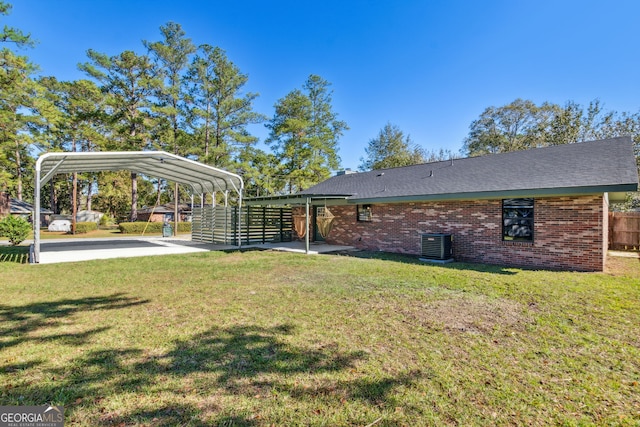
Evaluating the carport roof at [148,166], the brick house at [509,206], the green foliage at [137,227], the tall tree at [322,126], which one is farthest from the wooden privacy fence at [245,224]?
the tall tree at [322,126]

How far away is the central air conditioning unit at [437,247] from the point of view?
9.29 metres

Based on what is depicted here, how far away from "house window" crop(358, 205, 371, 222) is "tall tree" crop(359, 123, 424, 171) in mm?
21889

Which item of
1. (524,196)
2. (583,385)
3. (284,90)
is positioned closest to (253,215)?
(524,196)

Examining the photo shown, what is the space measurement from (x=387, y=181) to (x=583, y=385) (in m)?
11.2

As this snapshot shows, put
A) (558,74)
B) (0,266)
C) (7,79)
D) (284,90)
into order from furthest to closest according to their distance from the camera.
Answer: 1. (284,90)
2. (7,79)
3. (558,74)
4. (0,266)

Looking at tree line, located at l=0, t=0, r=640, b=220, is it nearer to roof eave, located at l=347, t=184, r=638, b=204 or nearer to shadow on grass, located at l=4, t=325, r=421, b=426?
roof eave, located at l=347, t=184, r=638, b=204

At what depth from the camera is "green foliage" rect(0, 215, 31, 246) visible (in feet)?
43.6

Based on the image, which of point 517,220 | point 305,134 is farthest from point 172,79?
point 517,220

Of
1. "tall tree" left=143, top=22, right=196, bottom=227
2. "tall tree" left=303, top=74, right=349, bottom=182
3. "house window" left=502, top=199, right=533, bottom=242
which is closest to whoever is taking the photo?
"house window" left=502, top=199, right=533, bottom=242

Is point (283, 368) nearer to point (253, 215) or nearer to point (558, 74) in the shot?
point (253, 215)

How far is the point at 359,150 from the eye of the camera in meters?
36.8

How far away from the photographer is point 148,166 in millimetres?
13547

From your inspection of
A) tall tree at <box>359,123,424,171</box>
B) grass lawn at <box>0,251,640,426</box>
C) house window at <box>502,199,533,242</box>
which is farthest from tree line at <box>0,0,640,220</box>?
grass lawn at <box>0,251,640,426</box>

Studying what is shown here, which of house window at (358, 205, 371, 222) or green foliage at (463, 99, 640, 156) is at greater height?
green foliage at (463, 99, 640, 156)
